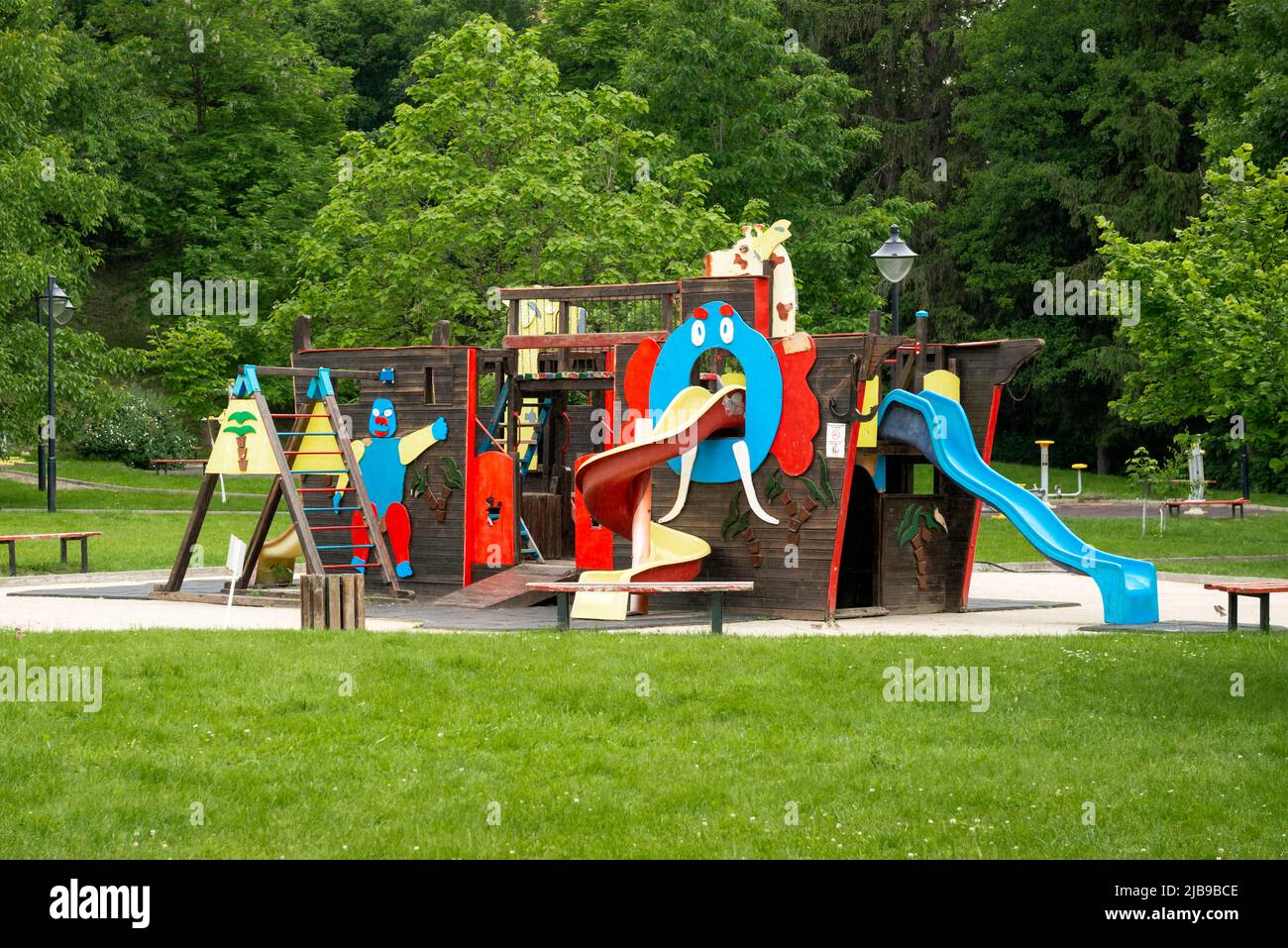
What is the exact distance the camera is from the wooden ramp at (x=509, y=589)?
18.7 m

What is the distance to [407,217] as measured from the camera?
1318 inches

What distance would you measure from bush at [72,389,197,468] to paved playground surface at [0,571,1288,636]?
25.4m

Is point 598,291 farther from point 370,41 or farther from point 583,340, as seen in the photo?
point 370,41

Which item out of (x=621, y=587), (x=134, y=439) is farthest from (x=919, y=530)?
(x=134, y=439)

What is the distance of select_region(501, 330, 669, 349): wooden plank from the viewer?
1884 cm

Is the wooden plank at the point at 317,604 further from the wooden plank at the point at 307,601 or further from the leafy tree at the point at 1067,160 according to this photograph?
the leafy tree at the point at 1067,160

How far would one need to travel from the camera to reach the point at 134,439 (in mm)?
45750

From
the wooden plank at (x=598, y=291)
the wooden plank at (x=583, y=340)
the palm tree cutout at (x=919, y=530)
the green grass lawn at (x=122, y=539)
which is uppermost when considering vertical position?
the wooden plank at (x=598, y=291)

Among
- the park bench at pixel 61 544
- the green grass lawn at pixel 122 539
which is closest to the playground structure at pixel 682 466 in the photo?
the park bench at pixel 61 544

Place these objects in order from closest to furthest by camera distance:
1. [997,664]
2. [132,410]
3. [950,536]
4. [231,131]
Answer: [997,664] → [950,536] → [132,410] → [231,131]

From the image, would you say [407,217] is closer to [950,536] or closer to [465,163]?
[465,163]

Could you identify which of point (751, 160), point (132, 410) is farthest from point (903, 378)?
point (132, 410)

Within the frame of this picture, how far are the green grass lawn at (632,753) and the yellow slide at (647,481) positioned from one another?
396 cm

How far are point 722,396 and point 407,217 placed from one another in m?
17.4
